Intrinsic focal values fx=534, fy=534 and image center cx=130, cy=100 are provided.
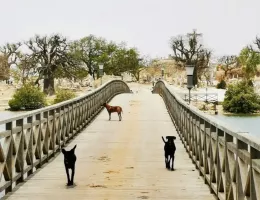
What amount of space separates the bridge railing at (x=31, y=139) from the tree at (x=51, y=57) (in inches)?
1939

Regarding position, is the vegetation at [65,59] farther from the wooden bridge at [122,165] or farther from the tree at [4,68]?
the wooden bridge at [122,165]

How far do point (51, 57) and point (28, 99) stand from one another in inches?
431

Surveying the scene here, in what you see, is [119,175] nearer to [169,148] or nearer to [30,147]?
[169,148]

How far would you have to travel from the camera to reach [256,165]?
4547mm

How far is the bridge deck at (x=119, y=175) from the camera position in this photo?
7.70m

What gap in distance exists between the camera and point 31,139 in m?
Answer: 8.81

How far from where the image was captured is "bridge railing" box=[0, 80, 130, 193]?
736 cm

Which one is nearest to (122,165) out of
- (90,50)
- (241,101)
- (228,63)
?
(241,101)

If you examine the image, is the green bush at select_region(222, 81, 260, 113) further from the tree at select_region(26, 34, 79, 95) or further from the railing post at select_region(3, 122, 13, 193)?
the railing post at select_region(3, 122, 13, 193)

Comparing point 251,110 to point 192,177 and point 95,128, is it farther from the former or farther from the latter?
point 192,177

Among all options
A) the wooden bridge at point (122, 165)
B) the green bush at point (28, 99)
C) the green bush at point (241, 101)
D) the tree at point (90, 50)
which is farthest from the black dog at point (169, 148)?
the tree at point (90, 50)

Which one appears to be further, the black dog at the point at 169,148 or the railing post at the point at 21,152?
the black dog at the point at 169,148

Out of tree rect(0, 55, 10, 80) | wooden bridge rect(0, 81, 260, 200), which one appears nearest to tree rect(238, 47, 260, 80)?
tree rect(0, 55, 10, 80)

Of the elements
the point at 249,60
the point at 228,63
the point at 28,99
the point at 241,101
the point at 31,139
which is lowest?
the point at 241,101
